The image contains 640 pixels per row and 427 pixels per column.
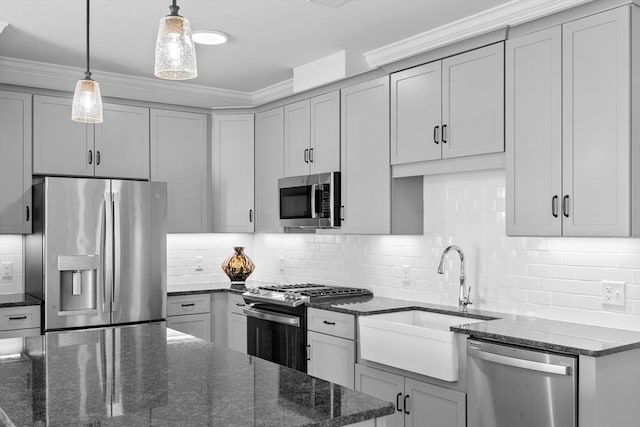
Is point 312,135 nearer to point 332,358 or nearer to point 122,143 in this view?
point 122,143

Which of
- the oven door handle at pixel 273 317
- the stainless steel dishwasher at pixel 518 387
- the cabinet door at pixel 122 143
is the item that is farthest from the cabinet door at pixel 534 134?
the cabinet door at pixel 122 143

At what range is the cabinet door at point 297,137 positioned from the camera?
187 inches

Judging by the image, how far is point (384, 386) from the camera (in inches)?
139

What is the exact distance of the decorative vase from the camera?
5.37 metres

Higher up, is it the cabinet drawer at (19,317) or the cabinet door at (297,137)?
the cabinet door at (297,137)

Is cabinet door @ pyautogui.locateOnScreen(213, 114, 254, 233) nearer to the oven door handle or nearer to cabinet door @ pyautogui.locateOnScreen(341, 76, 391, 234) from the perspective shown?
the oven door handle

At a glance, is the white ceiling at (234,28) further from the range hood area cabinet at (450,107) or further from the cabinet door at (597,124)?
the cabinet door at (597,124)

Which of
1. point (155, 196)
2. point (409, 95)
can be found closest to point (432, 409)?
point (409, 95)

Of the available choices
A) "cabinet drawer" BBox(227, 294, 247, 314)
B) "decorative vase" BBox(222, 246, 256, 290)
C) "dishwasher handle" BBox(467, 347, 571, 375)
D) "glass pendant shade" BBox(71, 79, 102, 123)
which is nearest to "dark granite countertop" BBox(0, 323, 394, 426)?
"glass pendant shade" BBox(71, 79, 102, 123)

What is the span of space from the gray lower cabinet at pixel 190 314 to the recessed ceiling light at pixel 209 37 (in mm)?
2063

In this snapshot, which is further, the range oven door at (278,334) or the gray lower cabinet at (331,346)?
the range oven door at (278,334)

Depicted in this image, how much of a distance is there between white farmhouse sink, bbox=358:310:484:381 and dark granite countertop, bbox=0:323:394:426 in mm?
1194

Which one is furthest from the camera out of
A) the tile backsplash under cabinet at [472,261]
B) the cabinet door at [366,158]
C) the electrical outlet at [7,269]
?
the electrical outlet at [7,269]

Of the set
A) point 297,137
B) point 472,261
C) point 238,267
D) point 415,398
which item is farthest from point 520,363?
point 238,267
